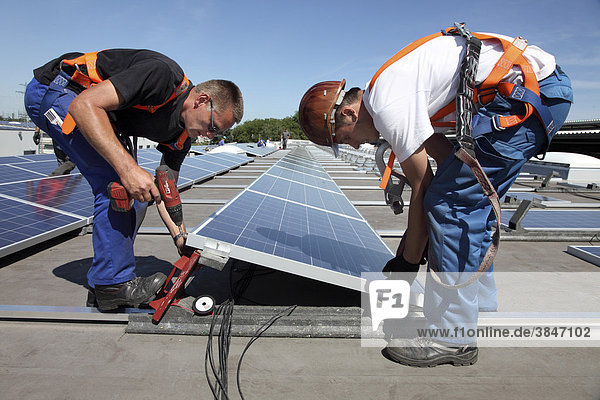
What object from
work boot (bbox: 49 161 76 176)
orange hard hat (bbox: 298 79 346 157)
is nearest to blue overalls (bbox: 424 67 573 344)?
orange hard hat (bbox: 298 79 346 157)

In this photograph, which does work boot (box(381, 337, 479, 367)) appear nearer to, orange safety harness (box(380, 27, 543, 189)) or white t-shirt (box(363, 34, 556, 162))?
orange safety harness (box(380, 27, 543, 189))

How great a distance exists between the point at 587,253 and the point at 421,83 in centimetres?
355

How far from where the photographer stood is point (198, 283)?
2869 millimetres

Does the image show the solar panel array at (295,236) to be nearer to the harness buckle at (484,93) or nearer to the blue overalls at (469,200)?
the blue overalls at (469,200)

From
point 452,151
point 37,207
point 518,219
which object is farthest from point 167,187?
point 518,219

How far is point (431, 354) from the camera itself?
1.96 metres

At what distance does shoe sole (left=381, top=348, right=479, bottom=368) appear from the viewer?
1941 mm

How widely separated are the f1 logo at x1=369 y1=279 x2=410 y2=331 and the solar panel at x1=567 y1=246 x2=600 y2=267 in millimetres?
2946

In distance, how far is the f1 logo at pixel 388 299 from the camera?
2.20m

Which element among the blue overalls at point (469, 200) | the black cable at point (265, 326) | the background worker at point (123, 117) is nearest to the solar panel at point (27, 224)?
the background worker at point (123, 117)

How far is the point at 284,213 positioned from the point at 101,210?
1425 millimetres

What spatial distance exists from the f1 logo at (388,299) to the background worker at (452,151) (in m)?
0.18

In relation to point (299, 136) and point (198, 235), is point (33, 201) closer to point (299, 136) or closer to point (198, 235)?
point (198, 235)

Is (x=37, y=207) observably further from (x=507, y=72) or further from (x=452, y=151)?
(x=507, y=72)
